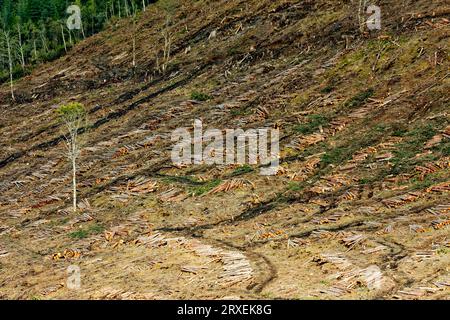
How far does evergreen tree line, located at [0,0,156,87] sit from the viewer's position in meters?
91.2

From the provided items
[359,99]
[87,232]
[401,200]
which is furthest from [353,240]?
[359,99]

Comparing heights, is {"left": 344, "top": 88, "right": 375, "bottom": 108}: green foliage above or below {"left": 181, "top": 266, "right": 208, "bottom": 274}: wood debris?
above

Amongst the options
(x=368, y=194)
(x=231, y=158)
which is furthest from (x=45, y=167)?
(x=368, y=194)

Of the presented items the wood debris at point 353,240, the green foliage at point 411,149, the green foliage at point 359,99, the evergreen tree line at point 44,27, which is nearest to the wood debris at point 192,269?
the wood debris at point 353,240

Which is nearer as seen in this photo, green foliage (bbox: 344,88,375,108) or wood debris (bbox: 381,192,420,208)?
wood debris (bbox: 381,192,420,208)

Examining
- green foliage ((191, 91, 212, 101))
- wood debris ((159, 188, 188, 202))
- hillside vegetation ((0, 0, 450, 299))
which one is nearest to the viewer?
hillside vegetation ((0, 0, 450, 299))

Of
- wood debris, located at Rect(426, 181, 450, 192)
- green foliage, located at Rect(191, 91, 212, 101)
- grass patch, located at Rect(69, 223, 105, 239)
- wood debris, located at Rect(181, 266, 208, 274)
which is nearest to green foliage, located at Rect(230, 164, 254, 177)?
grass patch, located at Rect(69, 223, 105, 239)

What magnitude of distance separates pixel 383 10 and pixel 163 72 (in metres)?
27.4

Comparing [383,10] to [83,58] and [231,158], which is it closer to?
[231,158]

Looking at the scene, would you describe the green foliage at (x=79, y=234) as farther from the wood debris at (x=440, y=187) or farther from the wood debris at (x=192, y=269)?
the wood debris at (x=440, y=187)

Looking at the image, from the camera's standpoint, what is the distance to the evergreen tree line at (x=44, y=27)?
91188mm

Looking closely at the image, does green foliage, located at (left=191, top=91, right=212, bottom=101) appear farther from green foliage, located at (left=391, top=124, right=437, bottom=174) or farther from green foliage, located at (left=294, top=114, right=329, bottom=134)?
green foliage, located at (left=391, top=124, right=437, bottom=174)

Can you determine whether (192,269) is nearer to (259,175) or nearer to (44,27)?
(259,175)

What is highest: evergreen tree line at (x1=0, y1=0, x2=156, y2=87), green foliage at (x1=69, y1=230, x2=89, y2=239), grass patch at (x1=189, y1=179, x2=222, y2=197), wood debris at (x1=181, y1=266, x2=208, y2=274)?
evergreen tree line at (x1=0, y1=0, x2=156, y2=87)
